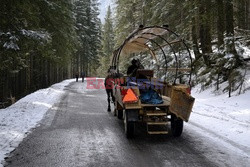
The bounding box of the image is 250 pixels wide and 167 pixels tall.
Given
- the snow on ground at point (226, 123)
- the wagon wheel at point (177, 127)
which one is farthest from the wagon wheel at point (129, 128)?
the snow on ground at point (226, 123)

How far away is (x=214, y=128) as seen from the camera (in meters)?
7.92

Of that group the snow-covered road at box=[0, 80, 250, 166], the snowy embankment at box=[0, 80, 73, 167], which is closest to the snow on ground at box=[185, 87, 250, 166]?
the snow-covered road at box=[0, 80, 250, 166]

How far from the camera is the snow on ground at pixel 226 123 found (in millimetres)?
6148

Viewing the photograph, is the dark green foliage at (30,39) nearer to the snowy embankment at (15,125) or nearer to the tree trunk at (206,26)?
the snowy embankment at (15,125)

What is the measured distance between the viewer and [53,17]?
1745cm

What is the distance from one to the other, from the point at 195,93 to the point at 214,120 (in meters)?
7.31

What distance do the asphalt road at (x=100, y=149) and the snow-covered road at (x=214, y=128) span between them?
0.77 feet

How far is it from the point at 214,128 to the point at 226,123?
2.65ft

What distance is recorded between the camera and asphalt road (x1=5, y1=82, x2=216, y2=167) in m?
5.17

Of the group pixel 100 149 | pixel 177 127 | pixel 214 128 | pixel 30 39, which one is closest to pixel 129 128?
pixel 100 149

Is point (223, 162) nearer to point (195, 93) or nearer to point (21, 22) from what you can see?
point (21, 22)

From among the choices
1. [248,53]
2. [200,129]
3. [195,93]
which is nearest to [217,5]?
[248,53]

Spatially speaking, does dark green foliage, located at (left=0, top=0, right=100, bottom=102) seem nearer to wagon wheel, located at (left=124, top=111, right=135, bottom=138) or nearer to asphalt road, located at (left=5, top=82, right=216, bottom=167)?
asphalt road, located at (left=5, top=82, right=216, bottom=167)

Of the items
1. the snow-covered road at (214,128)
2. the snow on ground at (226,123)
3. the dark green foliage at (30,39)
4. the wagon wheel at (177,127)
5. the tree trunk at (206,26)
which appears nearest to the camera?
the snow-covered road at (214,128)
